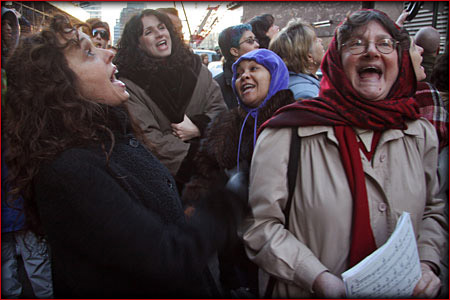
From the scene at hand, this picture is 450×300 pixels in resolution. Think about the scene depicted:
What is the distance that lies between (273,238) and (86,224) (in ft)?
2.28

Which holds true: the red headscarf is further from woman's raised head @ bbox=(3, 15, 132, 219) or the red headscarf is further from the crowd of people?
woman's raised head @ bbox=(3, 15, 132, 219)

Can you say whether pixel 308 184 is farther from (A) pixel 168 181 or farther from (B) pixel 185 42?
(B) pixel 185 42

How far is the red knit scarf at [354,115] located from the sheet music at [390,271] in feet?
0.36

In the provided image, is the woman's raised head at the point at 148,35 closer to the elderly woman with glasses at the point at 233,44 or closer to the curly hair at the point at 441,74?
the elderly woman with glasses at the point at 233,44

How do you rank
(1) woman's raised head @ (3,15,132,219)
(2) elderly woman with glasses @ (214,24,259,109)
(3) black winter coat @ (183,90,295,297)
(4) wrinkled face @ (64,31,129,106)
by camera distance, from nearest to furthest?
1. (1) woman's raised head @ (3,15,132,219)
2. (4) wrinkled face @ (64,31,129,106)
3. (3) black winter coat @ (183,90,295,297)
4. (2) elderly woman with glasses @ (214,24,259,109)

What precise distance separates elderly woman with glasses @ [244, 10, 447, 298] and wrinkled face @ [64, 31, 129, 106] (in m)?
0.64

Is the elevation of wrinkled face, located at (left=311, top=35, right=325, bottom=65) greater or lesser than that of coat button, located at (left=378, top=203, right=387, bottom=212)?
greater

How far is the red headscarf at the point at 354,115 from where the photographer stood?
48.8 inches

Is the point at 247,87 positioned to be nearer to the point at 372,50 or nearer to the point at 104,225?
the point at 372,50

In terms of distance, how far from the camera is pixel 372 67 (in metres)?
1.42

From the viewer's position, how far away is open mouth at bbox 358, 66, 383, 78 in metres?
1.42

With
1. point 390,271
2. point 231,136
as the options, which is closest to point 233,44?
point 231,136

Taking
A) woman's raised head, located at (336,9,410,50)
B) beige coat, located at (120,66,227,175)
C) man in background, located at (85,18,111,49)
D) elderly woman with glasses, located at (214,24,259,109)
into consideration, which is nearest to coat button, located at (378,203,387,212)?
woman's raised head, located at (336,9,410,50)

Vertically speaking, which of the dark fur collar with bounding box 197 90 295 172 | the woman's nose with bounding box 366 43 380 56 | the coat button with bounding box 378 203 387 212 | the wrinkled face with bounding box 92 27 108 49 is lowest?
the coat button with bounding box 378 203 387 212
